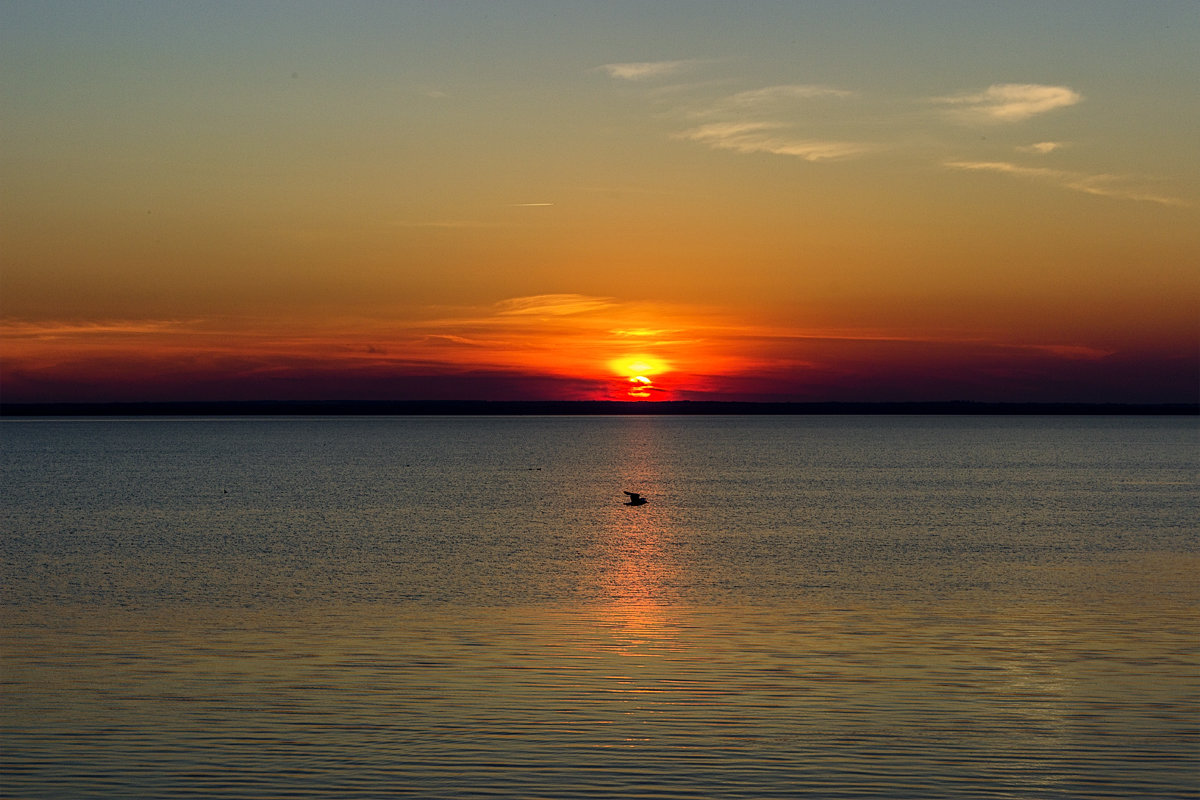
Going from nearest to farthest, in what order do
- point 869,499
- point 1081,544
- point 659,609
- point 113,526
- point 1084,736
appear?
point 1084,736
point 659,609
point 1081,544
point 113,526
point 869,499

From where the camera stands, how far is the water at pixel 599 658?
1770 cm

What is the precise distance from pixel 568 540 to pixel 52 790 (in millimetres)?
39980

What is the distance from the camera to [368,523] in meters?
65.5

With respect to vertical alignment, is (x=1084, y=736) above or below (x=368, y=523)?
above

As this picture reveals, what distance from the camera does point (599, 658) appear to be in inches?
1034

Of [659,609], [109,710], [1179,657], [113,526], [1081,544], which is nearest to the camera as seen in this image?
[109,710]

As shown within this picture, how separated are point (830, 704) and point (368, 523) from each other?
4648 centimetres

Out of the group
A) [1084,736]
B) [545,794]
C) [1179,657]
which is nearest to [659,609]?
[1179,657]

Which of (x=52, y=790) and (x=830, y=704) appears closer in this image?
(x=52, y=790)

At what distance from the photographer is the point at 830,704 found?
850 inches

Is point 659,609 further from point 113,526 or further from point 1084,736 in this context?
point 113,526

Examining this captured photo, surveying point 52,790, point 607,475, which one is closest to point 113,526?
point 52,790

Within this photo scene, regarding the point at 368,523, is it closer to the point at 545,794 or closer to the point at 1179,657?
the point at 1179,657

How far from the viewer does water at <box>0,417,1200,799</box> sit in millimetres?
17703
